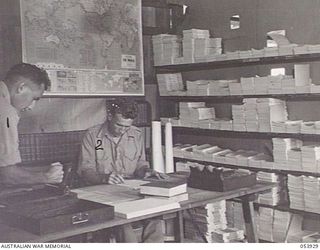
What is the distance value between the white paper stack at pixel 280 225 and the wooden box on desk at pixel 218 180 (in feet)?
2.50

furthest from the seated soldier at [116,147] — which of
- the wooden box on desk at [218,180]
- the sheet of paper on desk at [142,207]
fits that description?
the sheet of paper on desk at [142,207]

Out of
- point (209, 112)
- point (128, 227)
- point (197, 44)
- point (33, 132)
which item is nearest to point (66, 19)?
point (33, 132)

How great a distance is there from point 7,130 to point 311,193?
167 cm

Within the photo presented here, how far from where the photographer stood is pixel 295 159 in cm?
284

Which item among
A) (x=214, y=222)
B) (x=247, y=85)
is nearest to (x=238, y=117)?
(x=247, y=85)

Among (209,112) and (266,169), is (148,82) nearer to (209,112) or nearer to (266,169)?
(209,112)

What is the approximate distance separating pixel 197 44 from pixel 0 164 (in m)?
1.62

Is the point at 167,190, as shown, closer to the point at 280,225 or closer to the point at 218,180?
the point at 218,180

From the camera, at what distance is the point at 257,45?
10.2ft

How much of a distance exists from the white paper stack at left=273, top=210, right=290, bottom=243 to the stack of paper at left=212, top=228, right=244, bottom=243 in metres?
0.24

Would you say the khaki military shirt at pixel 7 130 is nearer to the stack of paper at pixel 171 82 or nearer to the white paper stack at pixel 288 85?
the stack of paper at pixel 171 82

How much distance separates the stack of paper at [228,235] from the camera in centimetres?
308

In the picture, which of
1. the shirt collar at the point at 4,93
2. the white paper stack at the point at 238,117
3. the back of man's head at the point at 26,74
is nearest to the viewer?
the shirt collar at the point at 4,93

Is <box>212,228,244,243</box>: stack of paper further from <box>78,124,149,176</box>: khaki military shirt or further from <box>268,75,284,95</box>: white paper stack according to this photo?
<box>268,75,284,95</box>: white paper stack
